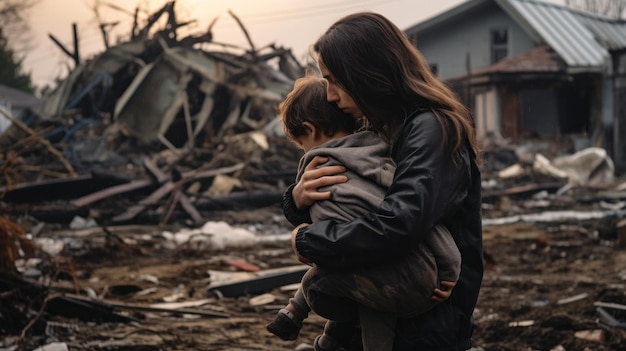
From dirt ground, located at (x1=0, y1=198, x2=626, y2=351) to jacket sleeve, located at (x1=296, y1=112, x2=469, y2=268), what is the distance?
122 inches

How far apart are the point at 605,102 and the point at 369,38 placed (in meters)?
25.3

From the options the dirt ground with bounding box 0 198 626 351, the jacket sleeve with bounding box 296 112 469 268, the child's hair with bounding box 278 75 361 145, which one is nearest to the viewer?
the jacket sleeve with bounding box 296 112 469 268

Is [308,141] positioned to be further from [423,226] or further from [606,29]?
[606,29]

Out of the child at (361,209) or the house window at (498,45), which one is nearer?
the child at (361,209)

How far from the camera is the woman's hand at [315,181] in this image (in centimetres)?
212

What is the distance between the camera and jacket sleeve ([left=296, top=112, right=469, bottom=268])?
1.92 metres

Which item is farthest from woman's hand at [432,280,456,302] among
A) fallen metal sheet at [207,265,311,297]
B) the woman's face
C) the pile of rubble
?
the pile of rubble

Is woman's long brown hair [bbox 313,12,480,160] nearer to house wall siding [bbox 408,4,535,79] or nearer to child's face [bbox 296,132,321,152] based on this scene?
child's face [bbox 296,132,321,152]

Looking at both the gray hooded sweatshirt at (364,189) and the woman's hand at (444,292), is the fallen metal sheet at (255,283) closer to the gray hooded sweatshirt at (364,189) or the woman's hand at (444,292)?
the gray hooded sweatshirt at (364,189)

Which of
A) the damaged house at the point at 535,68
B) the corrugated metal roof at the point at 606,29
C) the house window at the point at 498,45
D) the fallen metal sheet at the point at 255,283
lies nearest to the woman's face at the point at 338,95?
the fallen metal sheet at the point at 255,283

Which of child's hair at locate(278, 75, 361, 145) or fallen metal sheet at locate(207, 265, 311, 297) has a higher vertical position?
child's hair at locate(278, 75, 361, 145)

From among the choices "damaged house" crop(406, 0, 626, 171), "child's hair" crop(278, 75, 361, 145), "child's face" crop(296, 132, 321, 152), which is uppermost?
"child's hair" crop(278, 75, 361, 145)

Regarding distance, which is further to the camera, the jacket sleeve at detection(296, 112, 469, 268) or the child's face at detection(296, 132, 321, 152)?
the child's face at detection(296, 132, 321, 152)

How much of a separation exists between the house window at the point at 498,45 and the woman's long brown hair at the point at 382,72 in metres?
28.1
